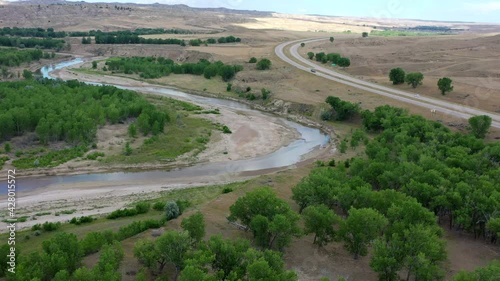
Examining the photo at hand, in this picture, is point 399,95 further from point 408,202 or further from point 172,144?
point 408,202

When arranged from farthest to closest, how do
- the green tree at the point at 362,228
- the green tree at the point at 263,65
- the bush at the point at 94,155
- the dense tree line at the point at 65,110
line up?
the green tree at the point at 263,65 → the dense tree line at the point at 65,110 → the bush at the point at 94,155 → the green tree at the point at 362,228

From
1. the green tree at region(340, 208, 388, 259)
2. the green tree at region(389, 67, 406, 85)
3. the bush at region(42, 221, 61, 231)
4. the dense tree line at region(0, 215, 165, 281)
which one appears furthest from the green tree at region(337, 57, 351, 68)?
the dense tree line at region(0, 215, 165, 281)

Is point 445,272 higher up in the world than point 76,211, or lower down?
higher up

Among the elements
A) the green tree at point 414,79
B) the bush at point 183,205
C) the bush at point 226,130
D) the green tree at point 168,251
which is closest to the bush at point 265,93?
the bush at point 226,130

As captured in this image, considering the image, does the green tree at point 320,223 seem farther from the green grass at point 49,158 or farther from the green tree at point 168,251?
the green grass at point 49,158

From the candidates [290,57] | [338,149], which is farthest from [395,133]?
[290,57]

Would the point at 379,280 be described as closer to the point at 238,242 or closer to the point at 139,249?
the point at 238,242

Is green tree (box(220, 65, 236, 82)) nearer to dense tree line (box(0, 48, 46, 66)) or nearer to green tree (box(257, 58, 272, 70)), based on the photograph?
green tree (box(257, 58, 272, 70))
